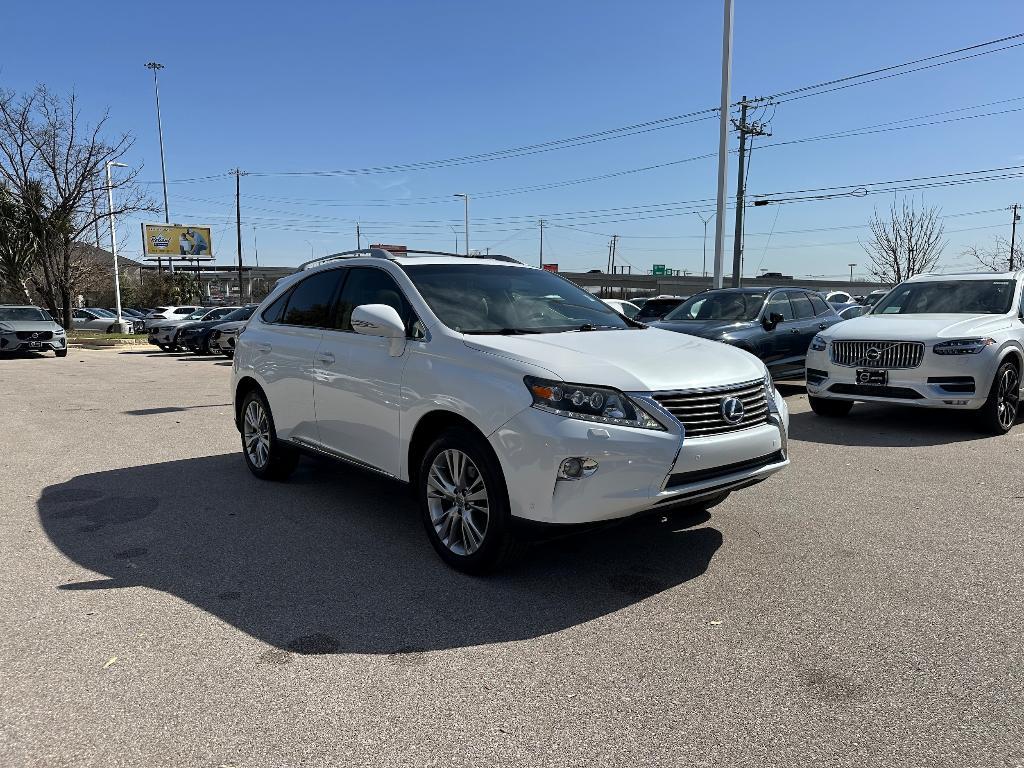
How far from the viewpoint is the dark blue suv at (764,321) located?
34.6 ft

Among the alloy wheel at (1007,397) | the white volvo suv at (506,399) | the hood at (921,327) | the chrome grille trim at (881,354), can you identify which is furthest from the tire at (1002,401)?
the white volvo suv at (506,399)

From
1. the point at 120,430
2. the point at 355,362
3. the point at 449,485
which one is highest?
the point at 355,362

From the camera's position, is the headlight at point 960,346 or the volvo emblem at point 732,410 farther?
the headlight at point 960,346

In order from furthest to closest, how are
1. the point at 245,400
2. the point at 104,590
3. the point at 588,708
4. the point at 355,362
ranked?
the point at 245,400 < the point at 355,362 < the point at 104,590 < the point at 588,708

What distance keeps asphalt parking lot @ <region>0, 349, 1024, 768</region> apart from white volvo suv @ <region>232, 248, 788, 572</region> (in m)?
0.50

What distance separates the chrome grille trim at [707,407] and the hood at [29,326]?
23.0 m

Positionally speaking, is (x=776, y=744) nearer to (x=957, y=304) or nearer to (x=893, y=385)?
(x=893, y=385)

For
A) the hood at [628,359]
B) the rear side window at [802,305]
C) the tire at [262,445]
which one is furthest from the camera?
the rear side window at [802,305]

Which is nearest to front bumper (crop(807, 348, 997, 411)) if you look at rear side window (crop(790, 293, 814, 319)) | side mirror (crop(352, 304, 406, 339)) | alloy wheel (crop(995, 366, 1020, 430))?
alloy wheel (crop(995, 366, 1020, 430))

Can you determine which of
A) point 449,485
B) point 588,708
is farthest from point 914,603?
point 449,485

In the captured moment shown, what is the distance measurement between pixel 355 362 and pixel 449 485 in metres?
1.22

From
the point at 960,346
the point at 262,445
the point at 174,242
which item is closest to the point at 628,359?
the point at 262,445

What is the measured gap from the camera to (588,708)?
9.41 feet

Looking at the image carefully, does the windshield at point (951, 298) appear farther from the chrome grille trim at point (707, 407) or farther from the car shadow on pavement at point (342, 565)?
the chrome grille trim at point (707, 407)
